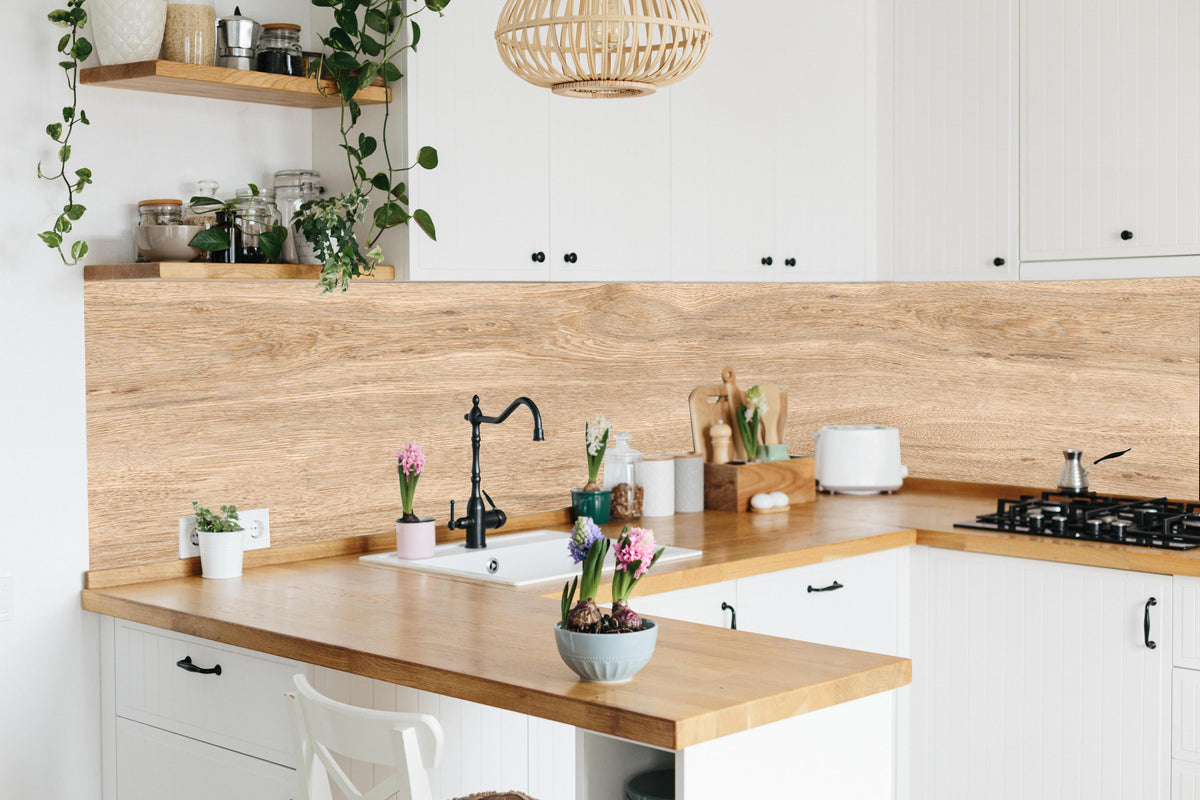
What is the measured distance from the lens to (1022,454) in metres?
3.94

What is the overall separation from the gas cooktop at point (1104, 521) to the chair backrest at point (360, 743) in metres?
1.96

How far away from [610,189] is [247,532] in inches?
46.0

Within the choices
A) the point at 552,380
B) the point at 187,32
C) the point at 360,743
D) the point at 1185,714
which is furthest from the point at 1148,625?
the point at 187,32

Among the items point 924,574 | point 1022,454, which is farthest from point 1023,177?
point 924,574

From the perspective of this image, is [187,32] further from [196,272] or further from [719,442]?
[719,442]

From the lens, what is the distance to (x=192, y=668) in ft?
7.70

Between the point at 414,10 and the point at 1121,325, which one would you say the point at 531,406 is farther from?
the point at 1121,325

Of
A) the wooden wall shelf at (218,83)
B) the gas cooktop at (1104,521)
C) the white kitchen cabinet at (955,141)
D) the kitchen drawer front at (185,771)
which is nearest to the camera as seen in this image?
the kitchen drawer front at (185,771)

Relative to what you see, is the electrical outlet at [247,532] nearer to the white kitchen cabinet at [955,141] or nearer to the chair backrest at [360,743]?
the chair backrest at [360,743]

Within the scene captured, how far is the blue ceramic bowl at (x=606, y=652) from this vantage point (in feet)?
5.92

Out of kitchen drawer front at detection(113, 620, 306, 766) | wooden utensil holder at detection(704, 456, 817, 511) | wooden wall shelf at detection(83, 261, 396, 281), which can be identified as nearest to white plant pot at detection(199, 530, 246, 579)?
kitchen drawer front at detection(113, 620, 306, 766)

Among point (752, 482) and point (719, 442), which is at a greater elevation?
point (719, 442)

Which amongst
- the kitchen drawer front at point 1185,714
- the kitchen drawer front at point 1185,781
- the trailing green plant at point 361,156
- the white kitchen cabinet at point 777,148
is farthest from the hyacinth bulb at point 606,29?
the kitchen drawer front at point 1185,781

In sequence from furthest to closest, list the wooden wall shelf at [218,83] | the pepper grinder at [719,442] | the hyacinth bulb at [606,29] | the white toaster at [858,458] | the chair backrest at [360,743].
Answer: the white toaster at [858,458]
the pepper grinder at [719,442]
the wooden wall shelf at [218,83]
the hyacinth bulb at [606,29]
the chair backrest at [360,743]
